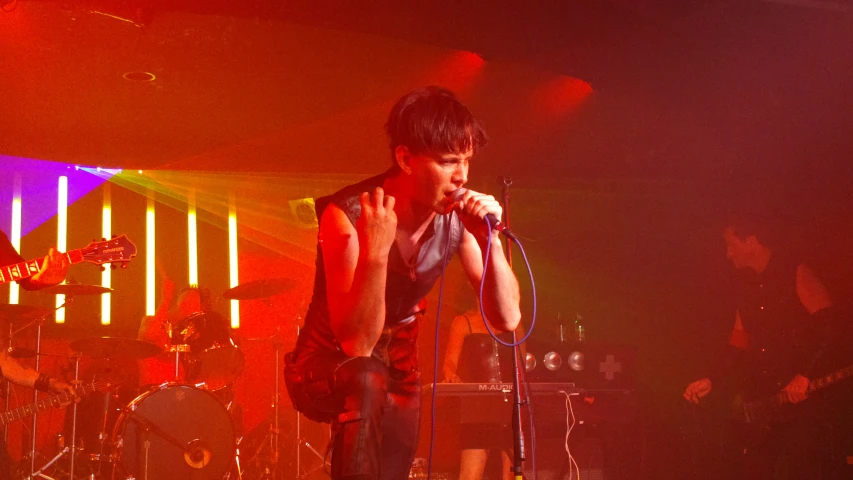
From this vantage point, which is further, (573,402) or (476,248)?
(573,402)

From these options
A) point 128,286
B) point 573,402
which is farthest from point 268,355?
point 573,402

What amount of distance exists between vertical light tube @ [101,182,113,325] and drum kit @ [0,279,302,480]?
1824mm

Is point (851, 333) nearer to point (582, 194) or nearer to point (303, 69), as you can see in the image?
point (582, 194)

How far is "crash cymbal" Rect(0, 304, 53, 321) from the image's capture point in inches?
262

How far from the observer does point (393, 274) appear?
8.70 ft

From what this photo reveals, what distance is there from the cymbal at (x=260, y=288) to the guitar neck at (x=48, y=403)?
1432mm

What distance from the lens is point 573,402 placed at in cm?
591

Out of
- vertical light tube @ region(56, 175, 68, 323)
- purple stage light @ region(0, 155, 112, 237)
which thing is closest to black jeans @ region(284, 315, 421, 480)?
vertical light tube @ region(56, 175, 68, 323)

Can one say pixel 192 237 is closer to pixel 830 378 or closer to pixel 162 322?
pixel 162 322

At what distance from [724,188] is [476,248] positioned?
4527mm

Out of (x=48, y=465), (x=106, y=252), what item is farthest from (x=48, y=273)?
(x=48, y=465)

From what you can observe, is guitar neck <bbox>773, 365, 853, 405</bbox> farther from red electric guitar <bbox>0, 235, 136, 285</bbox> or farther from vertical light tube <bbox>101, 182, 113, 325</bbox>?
vertical light tube <bbox>101, 182, 113, 325</bbox>

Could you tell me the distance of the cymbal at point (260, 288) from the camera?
7.39m

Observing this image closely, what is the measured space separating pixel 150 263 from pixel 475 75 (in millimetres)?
5508
